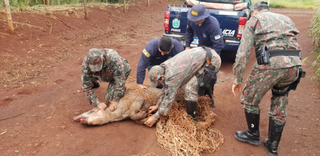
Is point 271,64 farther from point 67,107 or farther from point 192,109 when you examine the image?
point 67,107

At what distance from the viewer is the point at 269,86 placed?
2818mm

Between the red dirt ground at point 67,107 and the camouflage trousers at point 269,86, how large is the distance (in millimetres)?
629

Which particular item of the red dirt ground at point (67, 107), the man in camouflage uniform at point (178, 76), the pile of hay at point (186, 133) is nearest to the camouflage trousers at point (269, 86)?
the red dirt ground at point (67, 107)

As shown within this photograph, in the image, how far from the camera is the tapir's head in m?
3.45

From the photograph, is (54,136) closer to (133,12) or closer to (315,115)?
(315,115)

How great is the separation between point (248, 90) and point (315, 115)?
194cm

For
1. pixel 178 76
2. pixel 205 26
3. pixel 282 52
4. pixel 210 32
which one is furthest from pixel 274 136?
pixel 205 26

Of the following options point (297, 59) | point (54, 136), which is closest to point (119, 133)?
point (54, 136)

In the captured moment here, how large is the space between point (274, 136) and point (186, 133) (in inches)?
45.8

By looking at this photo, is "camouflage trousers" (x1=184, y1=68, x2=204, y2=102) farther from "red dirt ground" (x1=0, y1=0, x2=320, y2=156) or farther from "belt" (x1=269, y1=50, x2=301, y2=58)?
"belt" (x1=269, y1=50, x2=301, y2=58)

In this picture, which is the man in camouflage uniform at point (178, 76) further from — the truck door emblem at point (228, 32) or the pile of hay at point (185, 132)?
the truck door emblem at point (228, 32)

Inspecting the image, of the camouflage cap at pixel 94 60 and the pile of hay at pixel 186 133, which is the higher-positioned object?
the camouflage cap at pixel 94 60

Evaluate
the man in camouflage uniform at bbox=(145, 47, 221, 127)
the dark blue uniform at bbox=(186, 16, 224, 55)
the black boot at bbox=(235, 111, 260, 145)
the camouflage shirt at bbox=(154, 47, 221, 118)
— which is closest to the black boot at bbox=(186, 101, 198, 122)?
the man in camouflage uniform at bbox=(145, 47, 221, 127)

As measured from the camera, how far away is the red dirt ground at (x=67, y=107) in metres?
3.17
